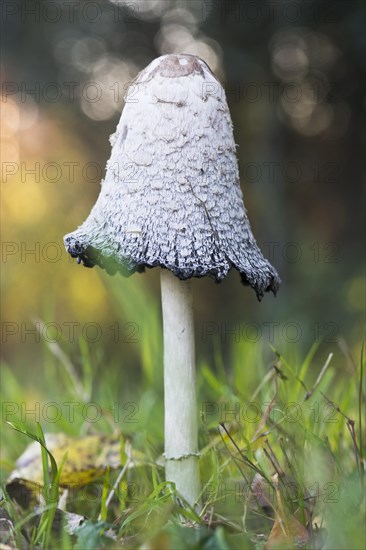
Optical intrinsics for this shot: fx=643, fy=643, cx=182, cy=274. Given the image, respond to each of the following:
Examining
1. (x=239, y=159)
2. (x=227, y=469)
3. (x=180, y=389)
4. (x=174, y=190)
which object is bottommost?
(x=227, y=469)

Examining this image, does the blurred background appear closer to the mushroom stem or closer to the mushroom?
the mushroom stem

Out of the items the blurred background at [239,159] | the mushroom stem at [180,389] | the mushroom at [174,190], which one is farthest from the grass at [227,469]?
the mushroom at [174,190]

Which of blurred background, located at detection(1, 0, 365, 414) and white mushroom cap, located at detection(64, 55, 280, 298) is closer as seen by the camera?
white mushroom cap, located at detection(64, 55, 280, 298)

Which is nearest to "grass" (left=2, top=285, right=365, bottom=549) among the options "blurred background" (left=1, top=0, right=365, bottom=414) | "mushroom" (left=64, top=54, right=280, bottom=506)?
"blurred background" (left=1, top=0, right=365, bottom=414)

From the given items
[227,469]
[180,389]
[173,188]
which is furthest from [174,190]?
[227,469]

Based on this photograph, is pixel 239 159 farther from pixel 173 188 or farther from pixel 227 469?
pixel 173 188

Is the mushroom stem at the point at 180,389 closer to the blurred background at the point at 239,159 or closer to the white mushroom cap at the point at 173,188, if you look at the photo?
the white mushroom cap at the point at 173,188

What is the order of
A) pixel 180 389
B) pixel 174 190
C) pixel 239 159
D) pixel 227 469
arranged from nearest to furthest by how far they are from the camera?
pixel 174 190 < pixel 180 389 < pixel 227 469 < pixel 239 159
